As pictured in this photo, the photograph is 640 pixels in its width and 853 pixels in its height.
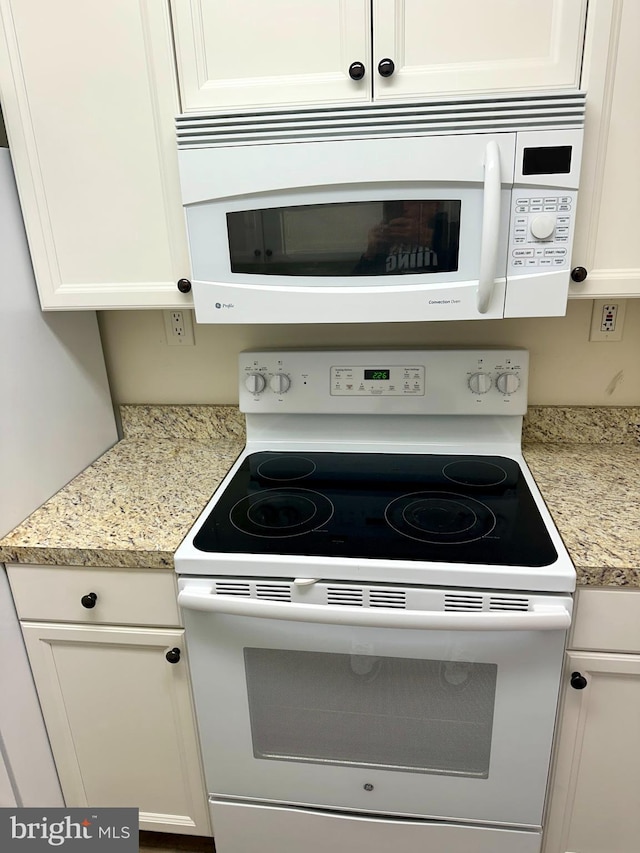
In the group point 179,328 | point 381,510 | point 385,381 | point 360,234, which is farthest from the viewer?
point 179,328

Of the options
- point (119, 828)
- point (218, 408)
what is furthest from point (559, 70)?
point (119, 828)

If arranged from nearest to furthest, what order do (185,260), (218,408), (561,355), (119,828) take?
(185,260)
(119,828)
(561,355)
(218,408)

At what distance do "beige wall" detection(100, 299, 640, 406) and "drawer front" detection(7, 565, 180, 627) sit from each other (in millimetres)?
643

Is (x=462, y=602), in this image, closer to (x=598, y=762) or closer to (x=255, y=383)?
(x=598, y=762)

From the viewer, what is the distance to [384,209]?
110 cm

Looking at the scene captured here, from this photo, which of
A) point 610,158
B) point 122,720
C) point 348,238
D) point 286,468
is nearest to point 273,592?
point 286,468

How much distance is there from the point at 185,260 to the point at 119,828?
4.48 ft

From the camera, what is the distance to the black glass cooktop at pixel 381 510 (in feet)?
3.51

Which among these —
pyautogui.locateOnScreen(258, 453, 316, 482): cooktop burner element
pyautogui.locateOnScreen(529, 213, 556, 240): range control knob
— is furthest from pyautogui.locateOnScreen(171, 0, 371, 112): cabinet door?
pyautogui.locateOnScreen(258, 453, 316, 482): cooktop burner element

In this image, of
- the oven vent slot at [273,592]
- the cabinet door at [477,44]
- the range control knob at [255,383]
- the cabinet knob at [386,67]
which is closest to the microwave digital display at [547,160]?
the cabinet door at [477,44]

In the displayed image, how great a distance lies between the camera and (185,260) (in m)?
1.23

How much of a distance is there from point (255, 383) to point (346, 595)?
0.66m

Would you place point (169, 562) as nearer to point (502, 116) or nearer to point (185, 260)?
point (185, 260)

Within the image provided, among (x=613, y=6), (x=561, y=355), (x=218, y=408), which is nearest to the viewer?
(x=613, y=6)
